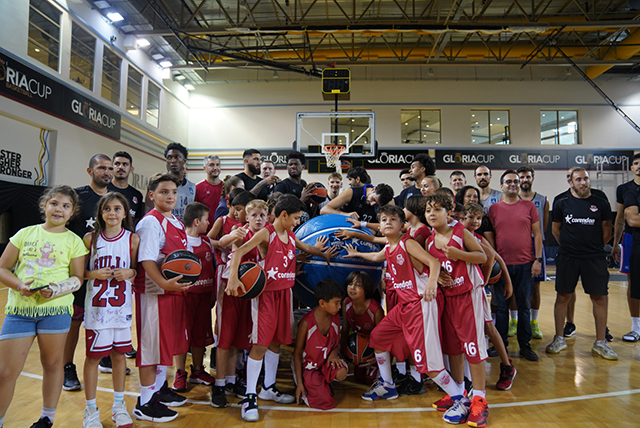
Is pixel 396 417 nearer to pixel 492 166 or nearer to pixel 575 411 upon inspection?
pixel 575 411

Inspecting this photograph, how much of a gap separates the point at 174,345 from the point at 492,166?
48.7 ft

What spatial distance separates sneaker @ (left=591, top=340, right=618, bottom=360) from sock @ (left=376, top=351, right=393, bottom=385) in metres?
2.75

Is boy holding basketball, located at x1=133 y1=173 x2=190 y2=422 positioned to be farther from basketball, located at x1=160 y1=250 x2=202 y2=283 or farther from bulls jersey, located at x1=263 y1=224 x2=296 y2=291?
bulls jersey, located at x1=263 y1=224 x2=296 y2=291

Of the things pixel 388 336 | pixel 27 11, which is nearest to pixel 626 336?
pixel 388 336

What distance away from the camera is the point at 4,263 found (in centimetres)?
241

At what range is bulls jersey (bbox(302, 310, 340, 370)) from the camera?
10.5ft

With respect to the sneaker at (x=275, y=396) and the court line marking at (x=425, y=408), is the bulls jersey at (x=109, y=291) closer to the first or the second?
the court line marking at (x=425, y=408)

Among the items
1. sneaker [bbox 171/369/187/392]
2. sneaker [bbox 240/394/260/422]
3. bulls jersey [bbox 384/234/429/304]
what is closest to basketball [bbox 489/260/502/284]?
bulls jersey [bbox 384/234/429/304]

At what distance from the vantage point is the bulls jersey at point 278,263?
10.1 ft

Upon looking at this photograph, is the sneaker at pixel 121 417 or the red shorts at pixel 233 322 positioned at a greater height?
the red shorts at pixel 233 322

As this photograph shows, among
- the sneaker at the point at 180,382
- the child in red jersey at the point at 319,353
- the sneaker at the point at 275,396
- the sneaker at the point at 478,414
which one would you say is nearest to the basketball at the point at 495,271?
the sneaker at the point at 478,414

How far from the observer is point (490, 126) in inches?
610

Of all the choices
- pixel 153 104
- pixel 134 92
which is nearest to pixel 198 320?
pixel 134 92

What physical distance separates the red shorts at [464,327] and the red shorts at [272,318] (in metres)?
1.26
